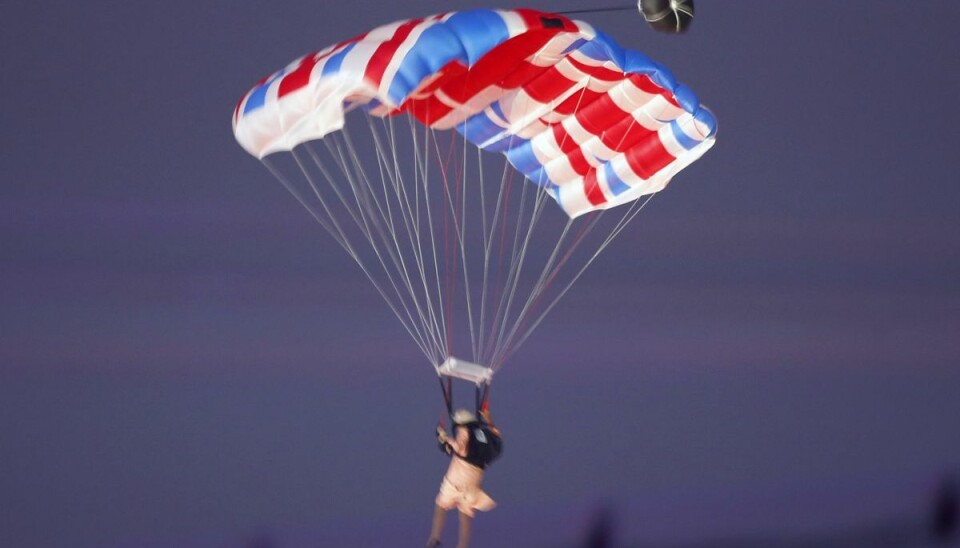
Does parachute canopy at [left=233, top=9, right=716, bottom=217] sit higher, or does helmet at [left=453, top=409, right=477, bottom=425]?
parachute canopy at [left=233, top=9, right=716, bottom=217]

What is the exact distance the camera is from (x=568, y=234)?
6.02 metres

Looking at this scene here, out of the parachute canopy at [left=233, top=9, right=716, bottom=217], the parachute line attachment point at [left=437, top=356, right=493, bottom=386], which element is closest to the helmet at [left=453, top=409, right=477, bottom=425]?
the parachute line attachment point at [left=437, top=356, right=493, bottom=386]

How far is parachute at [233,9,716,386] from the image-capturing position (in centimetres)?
413

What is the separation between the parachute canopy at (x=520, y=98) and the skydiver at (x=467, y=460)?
113 cm

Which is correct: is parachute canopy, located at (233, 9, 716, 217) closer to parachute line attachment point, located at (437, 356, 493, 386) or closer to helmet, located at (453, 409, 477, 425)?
parachute line attachment point, located at (437, 356, 493, 386)

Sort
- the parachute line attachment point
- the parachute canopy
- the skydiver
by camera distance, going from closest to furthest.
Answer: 1. the parachute canopy
2. the skydiver
3. the parachute line attachment point

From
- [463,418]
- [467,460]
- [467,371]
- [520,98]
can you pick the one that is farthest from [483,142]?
[467,460]

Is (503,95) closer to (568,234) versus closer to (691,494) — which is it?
(568,234)

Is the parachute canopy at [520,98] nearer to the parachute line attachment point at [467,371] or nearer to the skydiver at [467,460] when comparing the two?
the parachute line attachment point at [467,371]

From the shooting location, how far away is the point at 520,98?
5.02m

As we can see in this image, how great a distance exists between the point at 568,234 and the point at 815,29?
1703 mm

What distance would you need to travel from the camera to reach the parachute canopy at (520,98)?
13.3 feet

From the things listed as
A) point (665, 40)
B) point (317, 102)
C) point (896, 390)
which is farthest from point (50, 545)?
point (896, 390)

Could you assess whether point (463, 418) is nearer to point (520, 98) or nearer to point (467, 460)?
point (467, 460)
